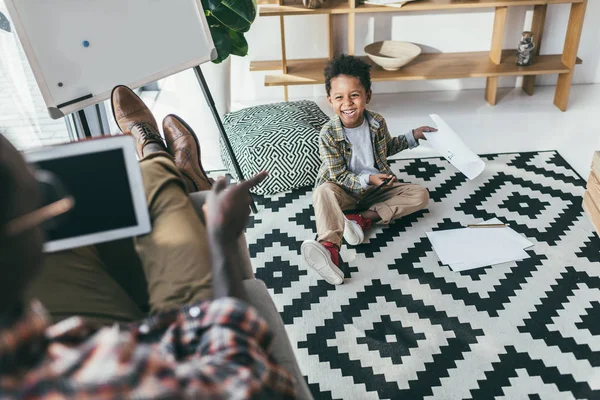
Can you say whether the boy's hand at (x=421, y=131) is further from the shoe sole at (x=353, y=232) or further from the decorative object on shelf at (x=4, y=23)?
the decorative object on shelf at (x=4, y=23)

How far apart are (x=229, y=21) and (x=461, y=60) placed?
141 cm

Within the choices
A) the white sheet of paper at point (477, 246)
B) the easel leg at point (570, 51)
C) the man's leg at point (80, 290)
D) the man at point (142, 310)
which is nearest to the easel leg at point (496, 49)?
the easel leg at point (570, 51)

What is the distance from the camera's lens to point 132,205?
1.08 meters

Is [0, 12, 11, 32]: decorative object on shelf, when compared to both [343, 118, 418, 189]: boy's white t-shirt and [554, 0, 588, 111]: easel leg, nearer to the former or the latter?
[343, 118, 418, 189]: boy's white t-shirt

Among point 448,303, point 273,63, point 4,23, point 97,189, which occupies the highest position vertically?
point 4,23

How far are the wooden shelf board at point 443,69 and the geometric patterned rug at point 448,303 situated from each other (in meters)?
0.77

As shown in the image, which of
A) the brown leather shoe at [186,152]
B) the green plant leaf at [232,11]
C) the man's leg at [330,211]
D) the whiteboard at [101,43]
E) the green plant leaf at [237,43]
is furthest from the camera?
the green plant leaf at [237,43]

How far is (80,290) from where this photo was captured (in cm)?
103

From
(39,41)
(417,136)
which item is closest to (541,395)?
(417,136)

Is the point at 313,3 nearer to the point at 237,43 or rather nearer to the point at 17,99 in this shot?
the point at 237,43

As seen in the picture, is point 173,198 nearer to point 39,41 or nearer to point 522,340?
point 39,41

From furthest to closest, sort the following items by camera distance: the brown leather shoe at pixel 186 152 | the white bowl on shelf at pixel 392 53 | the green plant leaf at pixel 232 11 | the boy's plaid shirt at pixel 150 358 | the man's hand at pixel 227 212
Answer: the white bowl on shelf at pixel 392 53 → the green plant leaf at pixel 232 11 → the brown leather shoe at pixel 186 152 → the man's hand at pixel 227 212 → the boy's plaid shirt at pixel 150 358

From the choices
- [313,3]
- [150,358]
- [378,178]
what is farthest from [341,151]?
[150,358]

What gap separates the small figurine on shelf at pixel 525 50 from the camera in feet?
9.37
